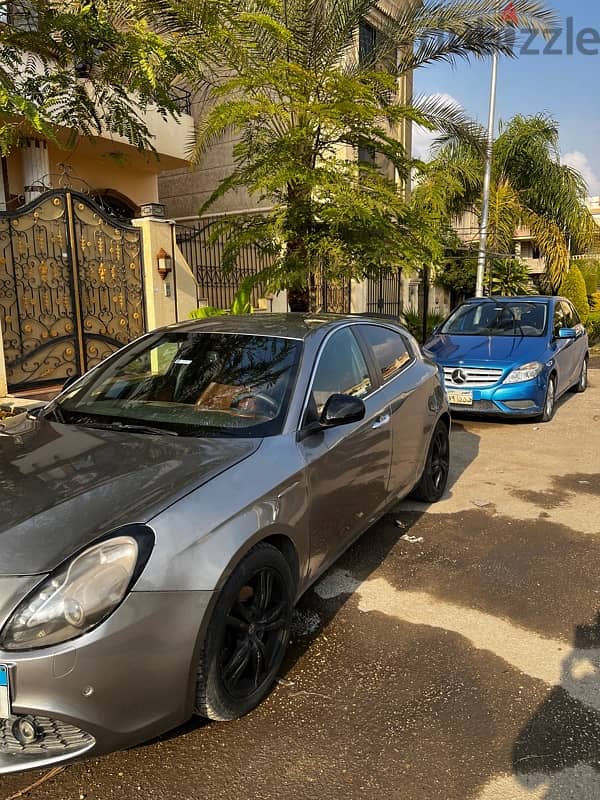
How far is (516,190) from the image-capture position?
65.2ft

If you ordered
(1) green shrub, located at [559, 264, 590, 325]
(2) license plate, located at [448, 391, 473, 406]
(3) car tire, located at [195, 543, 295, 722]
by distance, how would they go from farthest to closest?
(1) green shrub, located at [559, 264, 590, 325] → (2) license plate, located at [448, 391, 473, 406] → (3) car tire, located at [195, 543, 295, 722]

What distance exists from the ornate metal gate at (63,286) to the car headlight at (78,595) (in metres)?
Answer: 6.69

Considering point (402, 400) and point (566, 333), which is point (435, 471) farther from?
point (566, 333)

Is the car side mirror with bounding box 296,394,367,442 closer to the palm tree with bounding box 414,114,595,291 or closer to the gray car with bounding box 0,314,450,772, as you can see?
the gray car with bounding box 0,314,450,772

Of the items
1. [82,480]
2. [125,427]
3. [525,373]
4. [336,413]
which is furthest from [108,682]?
[525,373]

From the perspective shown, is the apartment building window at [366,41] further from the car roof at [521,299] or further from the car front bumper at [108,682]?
the car front bumper at [108,682]

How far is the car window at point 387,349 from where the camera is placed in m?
4.30

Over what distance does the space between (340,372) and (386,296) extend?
528 inches

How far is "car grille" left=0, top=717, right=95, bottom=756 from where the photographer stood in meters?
1.99

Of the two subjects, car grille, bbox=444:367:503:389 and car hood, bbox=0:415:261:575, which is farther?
car grille, bbox=444:367:503:389

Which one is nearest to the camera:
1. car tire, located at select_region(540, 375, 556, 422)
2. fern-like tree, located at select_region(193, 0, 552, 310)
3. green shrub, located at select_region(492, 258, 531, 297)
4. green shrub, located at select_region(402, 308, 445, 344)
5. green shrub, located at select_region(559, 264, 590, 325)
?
fern-like tree, located at select_region(193, 0, 552, 310)

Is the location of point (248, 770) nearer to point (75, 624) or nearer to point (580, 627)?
point (75, 624)

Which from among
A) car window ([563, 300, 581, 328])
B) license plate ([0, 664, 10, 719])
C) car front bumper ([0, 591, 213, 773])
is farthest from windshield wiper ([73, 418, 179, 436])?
car window ([563, 300, 581, 328])

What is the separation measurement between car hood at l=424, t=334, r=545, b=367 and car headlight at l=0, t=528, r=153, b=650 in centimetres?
601
